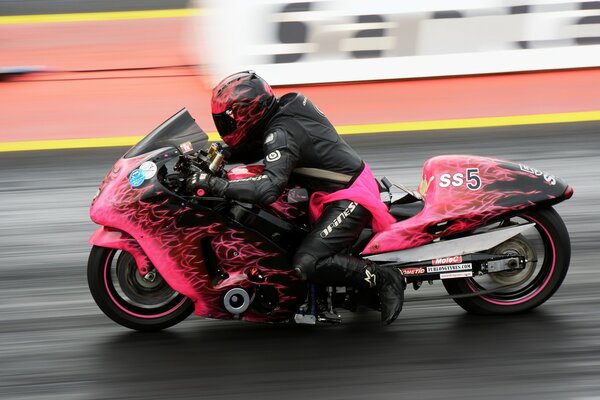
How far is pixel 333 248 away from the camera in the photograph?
221 inches

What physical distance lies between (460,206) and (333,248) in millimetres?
797

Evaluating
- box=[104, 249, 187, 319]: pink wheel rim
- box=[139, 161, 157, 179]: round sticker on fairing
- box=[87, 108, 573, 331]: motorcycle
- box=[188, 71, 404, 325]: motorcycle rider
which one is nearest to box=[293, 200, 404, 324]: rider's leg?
box=[188, 71, 404, 325]: motorcycle rider

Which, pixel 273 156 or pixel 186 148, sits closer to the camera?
pixel 273 156

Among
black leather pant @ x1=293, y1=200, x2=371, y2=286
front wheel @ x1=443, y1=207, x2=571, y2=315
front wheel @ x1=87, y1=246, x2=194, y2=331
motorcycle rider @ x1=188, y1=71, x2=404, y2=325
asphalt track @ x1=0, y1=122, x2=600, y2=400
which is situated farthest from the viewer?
front wheel @ x1=443, y1=207, x2=571, y2=315

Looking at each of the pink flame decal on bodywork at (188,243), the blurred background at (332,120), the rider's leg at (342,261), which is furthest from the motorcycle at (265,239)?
the blurred background at (332,120)

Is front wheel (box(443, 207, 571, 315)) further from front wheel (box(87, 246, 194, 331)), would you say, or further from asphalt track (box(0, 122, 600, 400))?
front wheel (box(87, 246, 194, 331))

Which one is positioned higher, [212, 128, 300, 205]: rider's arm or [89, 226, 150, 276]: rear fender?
[212, 128, 300, 205]: rider's arm

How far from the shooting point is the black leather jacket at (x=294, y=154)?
536cm

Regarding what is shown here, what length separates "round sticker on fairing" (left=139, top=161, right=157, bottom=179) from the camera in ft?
18.2

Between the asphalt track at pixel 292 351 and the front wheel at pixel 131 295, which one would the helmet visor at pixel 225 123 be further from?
the asphalt track at pixel 292 351

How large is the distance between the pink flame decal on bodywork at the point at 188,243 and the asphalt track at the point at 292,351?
1.02 ft

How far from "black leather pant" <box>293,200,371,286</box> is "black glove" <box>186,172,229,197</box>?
627mm

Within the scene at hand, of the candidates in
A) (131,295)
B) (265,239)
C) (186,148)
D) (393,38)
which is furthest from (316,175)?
(393,38)

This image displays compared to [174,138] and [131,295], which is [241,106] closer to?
[174,138]
